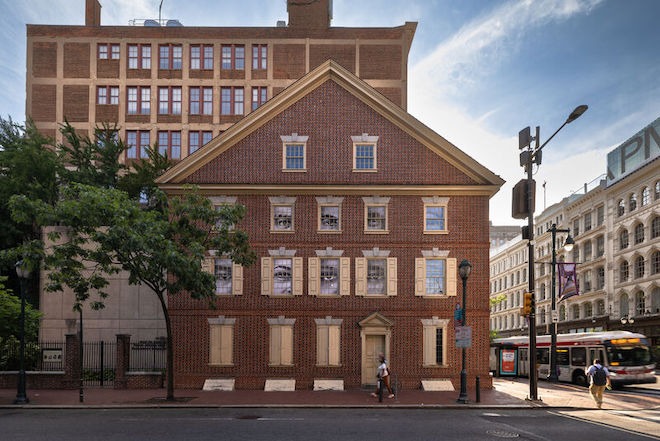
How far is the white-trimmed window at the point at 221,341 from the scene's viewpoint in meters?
25.0

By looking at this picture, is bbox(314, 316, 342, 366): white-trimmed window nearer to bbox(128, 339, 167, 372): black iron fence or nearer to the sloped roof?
bbox(128, 339, 167, 372): black iron fence

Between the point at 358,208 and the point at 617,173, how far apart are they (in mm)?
43681

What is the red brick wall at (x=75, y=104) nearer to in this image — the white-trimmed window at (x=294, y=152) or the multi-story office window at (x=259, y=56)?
the multi-story office window at (x=259, y=56)

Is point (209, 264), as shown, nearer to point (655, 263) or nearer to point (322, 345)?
point (322, 345)

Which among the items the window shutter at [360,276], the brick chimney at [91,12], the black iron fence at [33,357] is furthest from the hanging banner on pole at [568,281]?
the brick chimney at [91,12]

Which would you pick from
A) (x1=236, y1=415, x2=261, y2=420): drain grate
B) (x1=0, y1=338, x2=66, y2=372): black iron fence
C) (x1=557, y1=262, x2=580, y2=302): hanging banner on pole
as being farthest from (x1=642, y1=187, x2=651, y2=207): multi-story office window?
(x1=0, y1=338, x2=66, y2=372): black iron fence

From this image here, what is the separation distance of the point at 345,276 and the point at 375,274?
1.37 m

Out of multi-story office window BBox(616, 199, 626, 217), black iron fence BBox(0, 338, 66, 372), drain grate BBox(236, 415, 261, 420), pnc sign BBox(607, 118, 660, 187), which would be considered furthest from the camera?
multi-story office window BBox(616, 199, 626, 217)

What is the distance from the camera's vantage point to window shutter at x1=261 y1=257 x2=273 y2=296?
25438 millimetres

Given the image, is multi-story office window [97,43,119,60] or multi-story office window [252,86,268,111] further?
multi-story office window [252,86,268,111]

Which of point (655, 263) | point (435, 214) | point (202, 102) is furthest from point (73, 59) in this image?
point (655, 263)

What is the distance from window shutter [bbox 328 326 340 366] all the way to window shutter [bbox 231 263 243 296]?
4350 mm

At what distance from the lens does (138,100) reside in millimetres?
52938

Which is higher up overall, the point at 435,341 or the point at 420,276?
the point at 420,276
